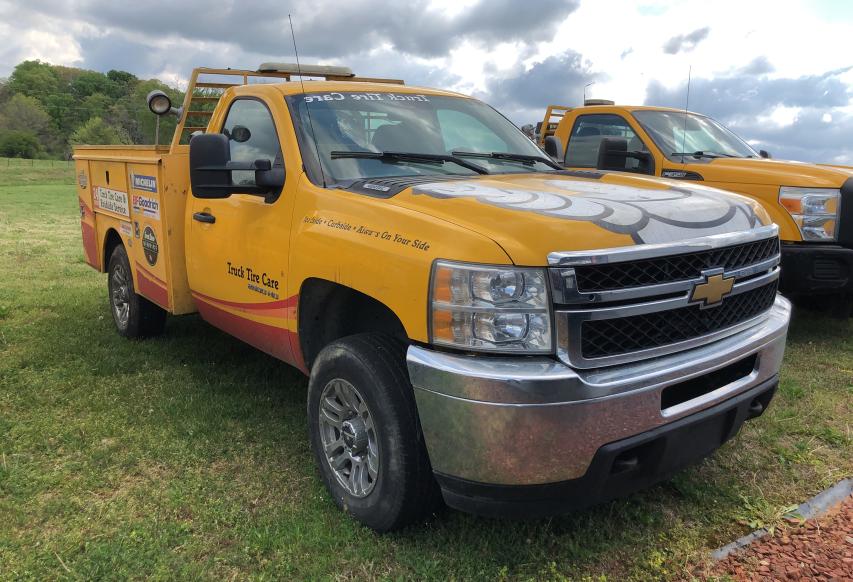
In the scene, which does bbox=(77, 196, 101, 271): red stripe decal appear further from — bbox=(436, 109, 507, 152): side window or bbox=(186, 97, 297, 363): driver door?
bbox=(436, 109, 507, 152): side window

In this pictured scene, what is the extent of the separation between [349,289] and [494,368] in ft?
3.37

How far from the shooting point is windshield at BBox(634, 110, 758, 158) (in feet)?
20.8

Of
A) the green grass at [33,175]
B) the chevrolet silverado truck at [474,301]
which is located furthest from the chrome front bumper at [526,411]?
the green grass at [33,175]

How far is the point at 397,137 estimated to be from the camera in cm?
373

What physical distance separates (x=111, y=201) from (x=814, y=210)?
A: 5568 mm

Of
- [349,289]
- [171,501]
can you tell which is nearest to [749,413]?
[349,289]

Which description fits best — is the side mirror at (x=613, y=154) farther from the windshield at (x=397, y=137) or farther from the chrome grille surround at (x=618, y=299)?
the chrome grille surround at (x=618, y=299)

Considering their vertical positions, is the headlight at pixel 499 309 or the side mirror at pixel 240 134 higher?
the side mirror at pixel 240 134

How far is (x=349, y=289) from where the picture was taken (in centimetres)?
314

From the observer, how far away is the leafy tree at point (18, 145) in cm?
8062

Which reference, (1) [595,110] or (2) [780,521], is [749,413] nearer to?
(2) [780,521]

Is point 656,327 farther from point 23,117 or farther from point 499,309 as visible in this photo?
point 23,117

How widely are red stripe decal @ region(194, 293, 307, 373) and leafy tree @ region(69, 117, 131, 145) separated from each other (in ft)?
280

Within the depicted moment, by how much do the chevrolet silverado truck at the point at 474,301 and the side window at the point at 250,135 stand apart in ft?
0.05
